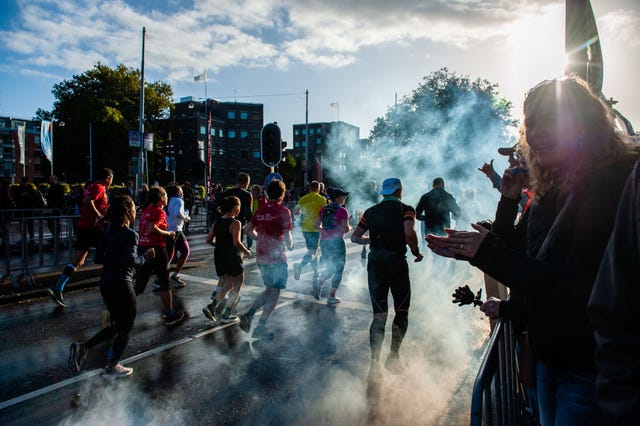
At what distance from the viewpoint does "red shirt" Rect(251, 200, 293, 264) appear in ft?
16.7

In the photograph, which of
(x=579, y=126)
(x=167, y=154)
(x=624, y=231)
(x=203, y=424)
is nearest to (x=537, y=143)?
(x=579, y=126)

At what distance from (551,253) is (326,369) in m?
3.25

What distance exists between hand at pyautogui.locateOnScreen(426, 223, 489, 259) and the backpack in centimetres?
525

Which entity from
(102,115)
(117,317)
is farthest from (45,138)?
(117,317)

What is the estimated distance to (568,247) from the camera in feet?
4.33

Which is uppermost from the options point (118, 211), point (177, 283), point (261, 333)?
point (118, 211)

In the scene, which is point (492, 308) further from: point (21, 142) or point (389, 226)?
point (21, 142)

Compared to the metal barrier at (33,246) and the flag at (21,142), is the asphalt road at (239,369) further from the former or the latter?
the flag at (21,142)

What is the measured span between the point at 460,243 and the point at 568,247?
351 millimetres

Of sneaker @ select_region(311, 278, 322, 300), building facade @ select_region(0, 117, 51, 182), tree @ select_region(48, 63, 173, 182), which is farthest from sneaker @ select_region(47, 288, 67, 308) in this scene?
building facade @ select_region(0, 117, 51, 182)

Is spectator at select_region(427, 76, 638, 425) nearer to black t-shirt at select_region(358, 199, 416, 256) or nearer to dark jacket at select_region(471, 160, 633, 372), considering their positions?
dark jacket at select_region(471, 160, 633, 372)

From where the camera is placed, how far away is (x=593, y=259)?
1232 millimetres

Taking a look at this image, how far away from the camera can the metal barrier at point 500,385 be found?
165 centimetres

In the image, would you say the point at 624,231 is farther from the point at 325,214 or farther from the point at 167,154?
the point at 167,154
